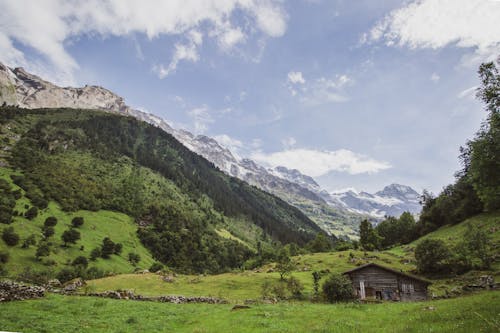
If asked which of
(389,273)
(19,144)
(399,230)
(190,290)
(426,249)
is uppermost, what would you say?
(19,144)

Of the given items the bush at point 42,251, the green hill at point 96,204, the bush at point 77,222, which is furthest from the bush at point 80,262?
the bush at point 77,222

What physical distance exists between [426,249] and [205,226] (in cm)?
13870

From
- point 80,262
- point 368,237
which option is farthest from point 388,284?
point 80,262

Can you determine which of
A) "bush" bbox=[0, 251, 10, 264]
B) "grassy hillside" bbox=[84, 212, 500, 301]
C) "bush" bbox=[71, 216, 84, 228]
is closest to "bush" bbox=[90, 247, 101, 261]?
"bush" bbox=[71, 216, 84, 228]

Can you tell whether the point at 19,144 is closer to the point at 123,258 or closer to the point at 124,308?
the point at 123,258

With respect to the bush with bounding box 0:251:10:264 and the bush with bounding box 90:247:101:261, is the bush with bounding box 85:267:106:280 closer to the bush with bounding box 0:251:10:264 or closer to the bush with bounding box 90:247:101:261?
the bush with bounding box 90:247:101:261

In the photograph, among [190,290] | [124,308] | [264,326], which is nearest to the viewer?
[264,326]

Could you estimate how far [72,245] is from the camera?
268 ft

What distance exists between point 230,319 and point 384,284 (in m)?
34.1

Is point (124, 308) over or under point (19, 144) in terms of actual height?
under

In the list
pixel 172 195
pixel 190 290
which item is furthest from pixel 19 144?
pixel 190 290

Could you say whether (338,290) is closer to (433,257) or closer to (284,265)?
(284,265)

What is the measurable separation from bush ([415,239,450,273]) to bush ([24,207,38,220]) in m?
108

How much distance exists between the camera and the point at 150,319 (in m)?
24.2
